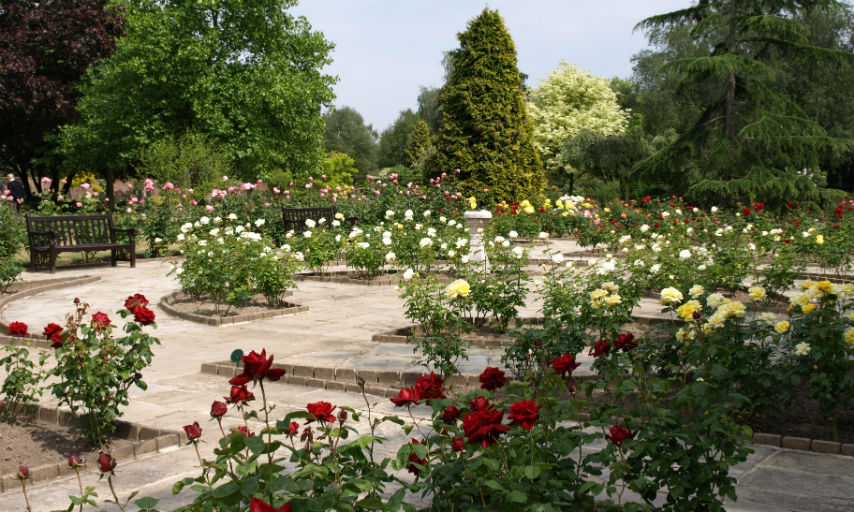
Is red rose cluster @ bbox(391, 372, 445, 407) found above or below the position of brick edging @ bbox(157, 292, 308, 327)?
above

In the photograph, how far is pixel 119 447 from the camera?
12.6 ft

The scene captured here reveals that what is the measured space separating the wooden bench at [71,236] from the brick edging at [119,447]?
907 centimetres

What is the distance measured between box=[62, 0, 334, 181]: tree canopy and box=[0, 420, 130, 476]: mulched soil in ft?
76.4

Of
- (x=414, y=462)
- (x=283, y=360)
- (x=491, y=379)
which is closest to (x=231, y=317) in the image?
(x=283, y=360)

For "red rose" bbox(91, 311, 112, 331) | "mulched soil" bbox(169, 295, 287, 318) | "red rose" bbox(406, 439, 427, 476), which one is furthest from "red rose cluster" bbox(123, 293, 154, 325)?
"mulched soil" bbox(169, 295, 287, 318)

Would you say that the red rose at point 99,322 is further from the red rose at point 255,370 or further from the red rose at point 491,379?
the red rose at point 491,379

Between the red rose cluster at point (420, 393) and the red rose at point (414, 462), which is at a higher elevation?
the red rose cluster at point (420, 393)

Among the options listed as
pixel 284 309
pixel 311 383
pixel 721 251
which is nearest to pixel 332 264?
pixel 284 309

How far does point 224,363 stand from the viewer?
596cm

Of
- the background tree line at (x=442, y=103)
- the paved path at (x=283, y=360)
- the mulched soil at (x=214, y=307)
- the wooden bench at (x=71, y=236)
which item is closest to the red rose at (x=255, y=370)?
the paved path at (x=283, y=360)

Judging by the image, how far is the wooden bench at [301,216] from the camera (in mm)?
15250

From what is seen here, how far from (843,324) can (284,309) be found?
628cm

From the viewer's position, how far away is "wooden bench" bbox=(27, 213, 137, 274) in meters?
12.5

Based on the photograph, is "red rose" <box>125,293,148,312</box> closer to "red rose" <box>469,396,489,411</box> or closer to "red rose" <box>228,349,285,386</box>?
"red rose" <box>228,349,285,386</box>
